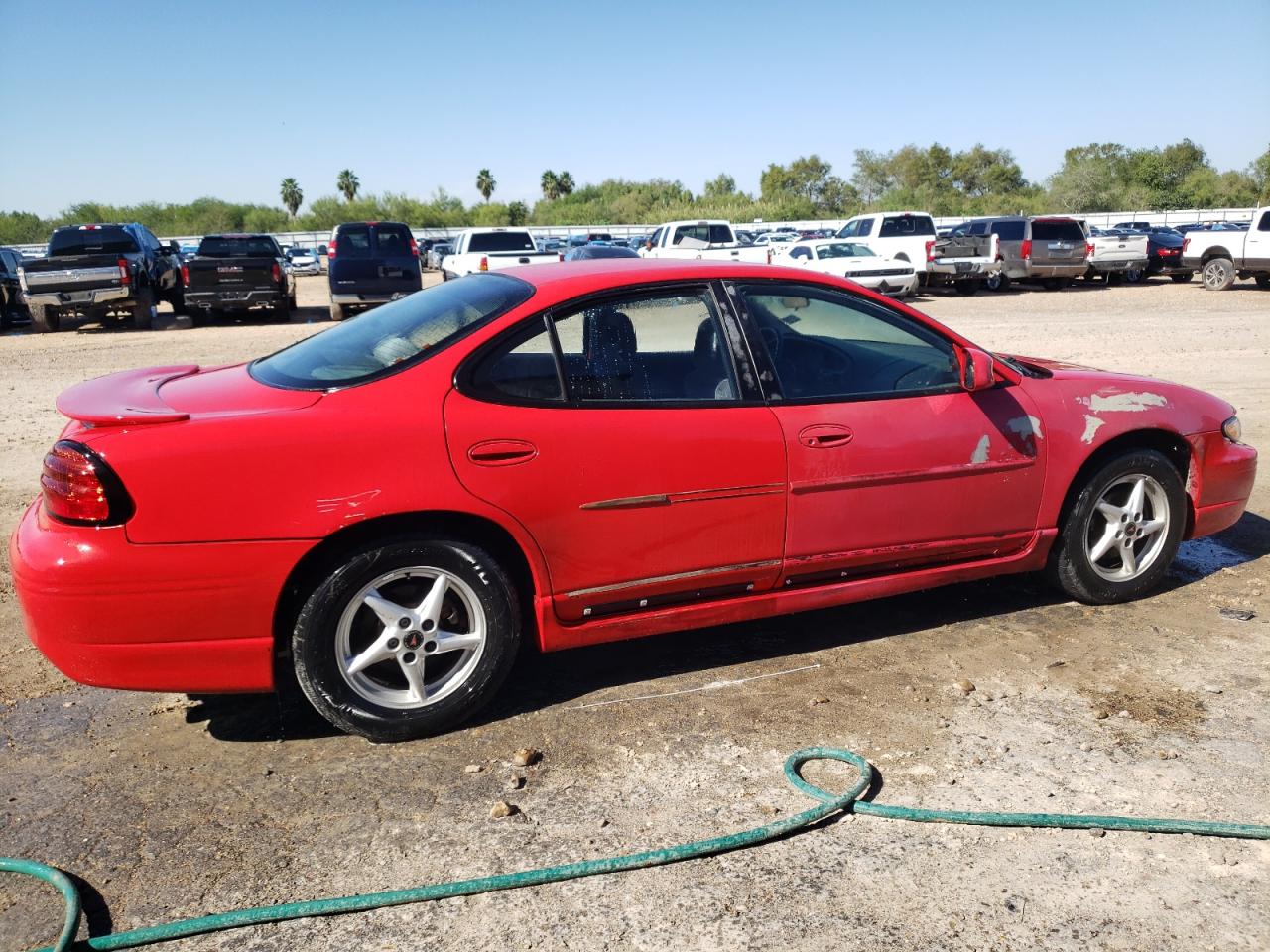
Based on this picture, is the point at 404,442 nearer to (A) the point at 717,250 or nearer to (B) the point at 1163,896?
(B) the point at 1163,896

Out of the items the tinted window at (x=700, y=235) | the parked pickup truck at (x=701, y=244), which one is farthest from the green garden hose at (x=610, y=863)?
the tinted window at (x=700, y=235)

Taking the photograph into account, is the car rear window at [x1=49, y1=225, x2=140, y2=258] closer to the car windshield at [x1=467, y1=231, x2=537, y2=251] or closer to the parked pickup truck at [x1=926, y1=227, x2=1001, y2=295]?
the car windshield at [x1=467, y1=231, x2=537, y2=251]

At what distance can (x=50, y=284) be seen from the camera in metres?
17.0

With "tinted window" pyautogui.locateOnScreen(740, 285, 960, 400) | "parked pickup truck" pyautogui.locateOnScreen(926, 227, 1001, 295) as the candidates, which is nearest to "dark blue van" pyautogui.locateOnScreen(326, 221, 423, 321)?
"parked pickup truck" pyautogui.locateOnScreen(926, 227, 1001, 295)

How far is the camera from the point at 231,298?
18.3 metres

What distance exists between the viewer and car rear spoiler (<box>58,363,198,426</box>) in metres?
3.24

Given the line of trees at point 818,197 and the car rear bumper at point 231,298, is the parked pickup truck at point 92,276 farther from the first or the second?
the line of trees at point 818,197

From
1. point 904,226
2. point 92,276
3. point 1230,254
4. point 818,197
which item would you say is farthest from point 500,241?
point 818,197

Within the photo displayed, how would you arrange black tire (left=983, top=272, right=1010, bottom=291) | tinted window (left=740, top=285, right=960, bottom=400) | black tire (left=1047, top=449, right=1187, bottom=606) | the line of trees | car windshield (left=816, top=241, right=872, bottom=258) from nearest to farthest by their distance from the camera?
tinted window (left=740, top=285, right=960, bottom=400), black tire (left=1047, top=449, right=1187, bottom=606), car windshield (left=816, top=241, right=872, bottom=258), black tire (left=983, top=272, right=1010, bottom=291), the line of trees

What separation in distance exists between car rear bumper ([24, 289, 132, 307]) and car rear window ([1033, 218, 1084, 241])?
775 inches

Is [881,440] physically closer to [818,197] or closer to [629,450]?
[629,450]

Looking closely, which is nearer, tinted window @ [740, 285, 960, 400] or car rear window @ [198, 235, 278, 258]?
tinted window @ [740, 285, 960, 400]

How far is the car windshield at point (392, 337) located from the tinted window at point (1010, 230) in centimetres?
2265

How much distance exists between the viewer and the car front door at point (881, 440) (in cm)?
388
